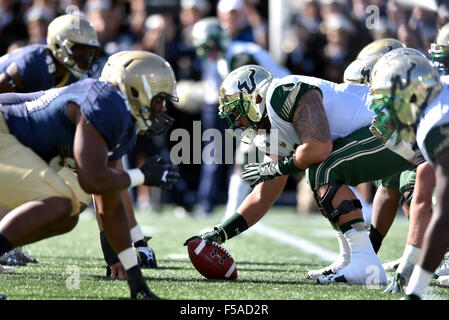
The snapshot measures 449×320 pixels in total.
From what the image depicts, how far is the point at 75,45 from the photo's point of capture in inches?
218

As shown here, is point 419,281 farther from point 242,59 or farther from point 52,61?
point 242,59

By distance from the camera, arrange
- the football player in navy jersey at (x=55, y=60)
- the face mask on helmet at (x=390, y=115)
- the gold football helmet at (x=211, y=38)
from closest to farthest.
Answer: the face mask on helmet at (x=390, y=115) < the football player in navy jersey at (x=55, y=60) < the gold football helmet at (x=211, y=38)

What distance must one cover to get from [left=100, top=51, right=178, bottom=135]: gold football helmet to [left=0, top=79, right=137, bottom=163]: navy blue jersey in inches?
3.5

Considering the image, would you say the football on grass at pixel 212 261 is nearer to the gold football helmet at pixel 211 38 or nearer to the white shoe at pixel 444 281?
the white shoe at pixel 444 281

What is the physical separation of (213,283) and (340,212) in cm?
80

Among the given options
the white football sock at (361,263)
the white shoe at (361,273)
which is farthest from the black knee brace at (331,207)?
the white shoe at (361,273)

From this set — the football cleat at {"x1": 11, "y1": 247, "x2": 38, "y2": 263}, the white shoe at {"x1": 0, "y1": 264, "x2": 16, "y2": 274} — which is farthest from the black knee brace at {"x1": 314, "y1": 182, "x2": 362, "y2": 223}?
the football cleat at {"x1": 11, "y1": 247, "x2": 38, "y2": 263}

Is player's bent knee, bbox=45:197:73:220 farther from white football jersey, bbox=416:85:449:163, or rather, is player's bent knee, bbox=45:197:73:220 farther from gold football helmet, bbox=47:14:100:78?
gold football helmet, bbox=47:14:100:78

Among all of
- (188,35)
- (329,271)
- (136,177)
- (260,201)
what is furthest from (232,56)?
(136,177)

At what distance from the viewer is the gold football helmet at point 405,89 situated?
3.63 meters

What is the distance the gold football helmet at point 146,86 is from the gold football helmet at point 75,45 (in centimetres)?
151

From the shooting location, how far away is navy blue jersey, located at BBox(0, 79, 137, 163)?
149 inches

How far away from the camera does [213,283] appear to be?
452 centimetres
